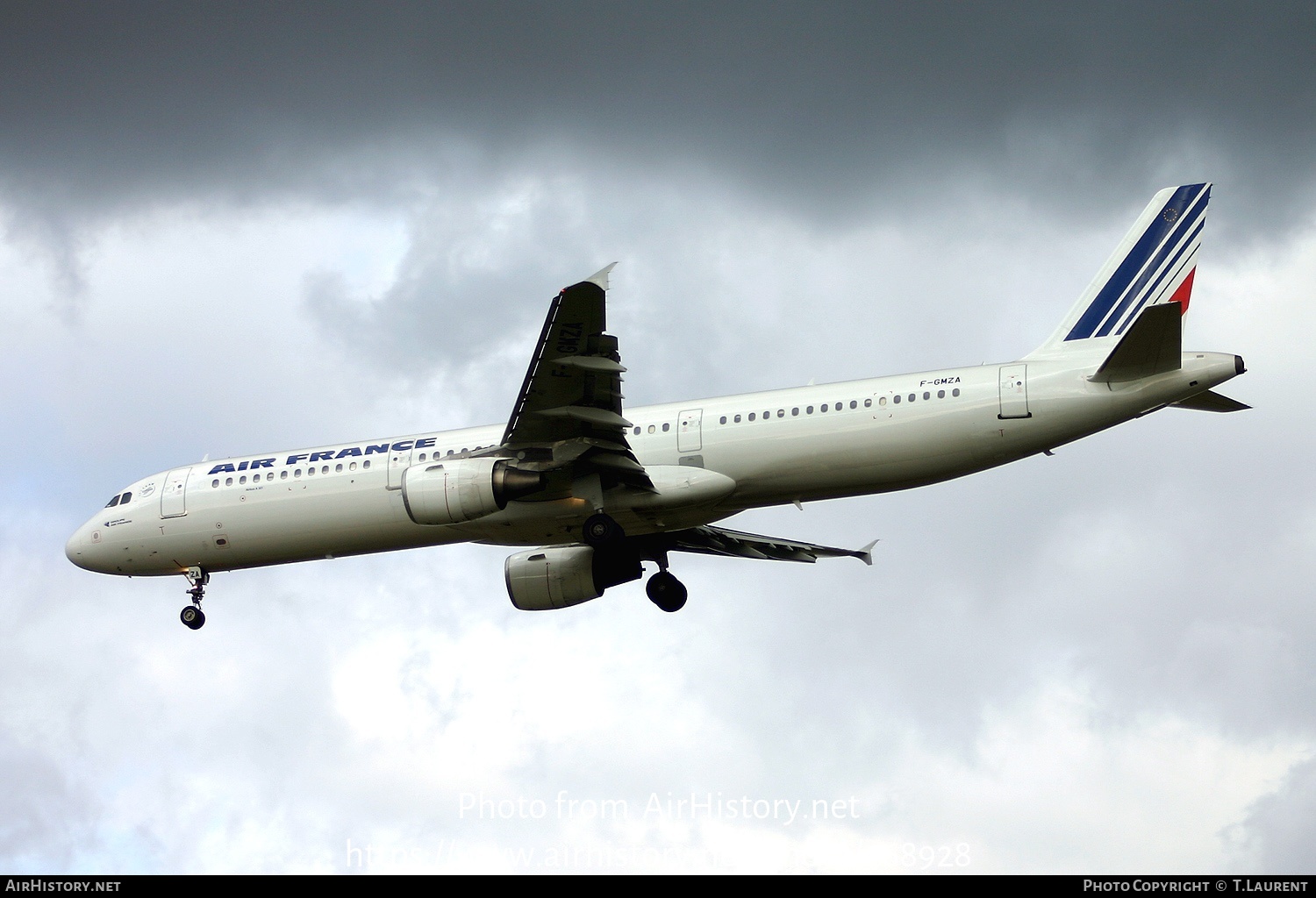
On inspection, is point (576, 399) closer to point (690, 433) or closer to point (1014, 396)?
point (690, 433)

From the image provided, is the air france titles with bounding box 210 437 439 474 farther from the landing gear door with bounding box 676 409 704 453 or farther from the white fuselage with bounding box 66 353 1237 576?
the landing gear door with bounding box 676 409 704 453

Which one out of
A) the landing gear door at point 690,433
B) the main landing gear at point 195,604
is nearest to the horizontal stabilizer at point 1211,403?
the landing gear door at point 690,433

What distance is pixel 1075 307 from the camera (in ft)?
102

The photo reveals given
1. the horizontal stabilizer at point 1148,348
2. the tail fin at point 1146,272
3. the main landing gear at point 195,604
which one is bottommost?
the main landing gear at point 195,604

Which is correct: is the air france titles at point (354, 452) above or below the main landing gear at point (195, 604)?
above

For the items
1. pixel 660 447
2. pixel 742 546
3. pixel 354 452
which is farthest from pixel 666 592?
pixel 354 452

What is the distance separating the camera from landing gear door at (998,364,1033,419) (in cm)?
2895

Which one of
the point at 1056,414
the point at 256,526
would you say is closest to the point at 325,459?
the point at 256,526

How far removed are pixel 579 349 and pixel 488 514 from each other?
4546 millimetres

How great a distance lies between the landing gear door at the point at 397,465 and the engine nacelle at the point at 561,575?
4.10 m

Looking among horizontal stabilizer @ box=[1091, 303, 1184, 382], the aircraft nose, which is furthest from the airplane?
the aircraft nose

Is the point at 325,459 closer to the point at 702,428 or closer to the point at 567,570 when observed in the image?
the point at 567,570

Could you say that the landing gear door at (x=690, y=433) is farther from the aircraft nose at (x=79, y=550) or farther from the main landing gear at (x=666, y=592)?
the aircraft nose at (x=79, y=550)

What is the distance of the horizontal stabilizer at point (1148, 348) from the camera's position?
2744cm
